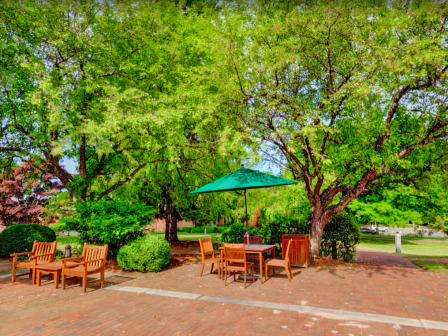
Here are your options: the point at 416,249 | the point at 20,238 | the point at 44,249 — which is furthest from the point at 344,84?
the point at 416,249

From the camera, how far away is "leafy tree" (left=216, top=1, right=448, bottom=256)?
8.52 metres

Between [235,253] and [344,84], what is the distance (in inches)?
226

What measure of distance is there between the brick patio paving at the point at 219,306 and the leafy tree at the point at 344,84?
321 cm

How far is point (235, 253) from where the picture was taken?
8.21 metres

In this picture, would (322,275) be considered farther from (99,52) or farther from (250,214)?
(99,52)

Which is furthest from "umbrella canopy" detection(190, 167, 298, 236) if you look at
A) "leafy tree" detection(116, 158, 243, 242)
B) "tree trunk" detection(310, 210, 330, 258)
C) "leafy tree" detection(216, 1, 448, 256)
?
"leafy tree" detection(116, 158, 243, 242)

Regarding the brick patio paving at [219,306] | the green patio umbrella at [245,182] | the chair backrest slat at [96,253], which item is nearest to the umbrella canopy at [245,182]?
the green patio umbrella at [245,182]

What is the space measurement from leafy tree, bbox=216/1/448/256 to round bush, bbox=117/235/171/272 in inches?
174

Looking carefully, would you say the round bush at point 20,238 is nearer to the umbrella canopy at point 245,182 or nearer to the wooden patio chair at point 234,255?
the umbrella canopy at point 245,182

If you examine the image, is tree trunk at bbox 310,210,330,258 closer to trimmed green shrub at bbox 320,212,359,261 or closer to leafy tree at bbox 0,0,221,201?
trimmed green shrub at bbox 320,212,359,261

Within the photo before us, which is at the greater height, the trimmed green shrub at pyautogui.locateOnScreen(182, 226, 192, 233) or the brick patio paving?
the brick patio paving

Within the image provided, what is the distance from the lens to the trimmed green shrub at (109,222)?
1023 centimetres

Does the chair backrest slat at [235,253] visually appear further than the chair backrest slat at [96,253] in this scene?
Yes

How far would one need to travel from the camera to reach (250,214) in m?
17.3
